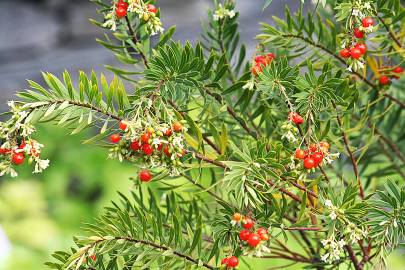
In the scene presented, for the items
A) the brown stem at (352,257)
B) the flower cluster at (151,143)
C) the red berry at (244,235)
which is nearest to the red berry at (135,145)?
the flower cluster at (151,143)

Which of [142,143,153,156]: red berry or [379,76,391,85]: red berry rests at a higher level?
[379,76,391,85]: red berry

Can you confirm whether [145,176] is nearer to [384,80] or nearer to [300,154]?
[300,154]

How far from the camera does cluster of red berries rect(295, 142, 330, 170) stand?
0.53m

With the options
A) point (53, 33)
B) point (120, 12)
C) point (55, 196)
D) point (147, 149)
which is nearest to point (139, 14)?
point (120, 12)

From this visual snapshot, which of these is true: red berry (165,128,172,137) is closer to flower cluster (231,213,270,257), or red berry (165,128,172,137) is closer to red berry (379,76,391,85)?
flower cluster (231,213,270,257)

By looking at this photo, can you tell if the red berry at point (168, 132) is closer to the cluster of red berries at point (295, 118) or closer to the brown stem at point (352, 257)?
the cluster of red berries at point (295, 118)

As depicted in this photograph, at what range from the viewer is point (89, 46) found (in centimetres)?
284

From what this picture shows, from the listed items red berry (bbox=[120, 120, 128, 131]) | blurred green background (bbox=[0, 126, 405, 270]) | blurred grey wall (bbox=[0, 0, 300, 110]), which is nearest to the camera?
red berry (bbox=[120, 120, 128, 131])

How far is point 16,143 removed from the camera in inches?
20.7

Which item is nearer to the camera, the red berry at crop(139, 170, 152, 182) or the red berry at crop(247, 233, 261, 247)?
the red berry at crop(247, 233, 261, 247)

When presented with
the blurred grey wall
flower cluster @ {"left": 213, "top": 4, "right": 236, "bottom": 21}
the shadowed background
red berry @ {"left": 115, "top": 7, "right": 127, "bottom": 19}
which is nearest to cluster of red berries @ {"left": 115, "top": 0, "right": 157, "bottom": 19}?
red berry @ {"left": 115, "top": 7, "right": 127, "bottom": 19}

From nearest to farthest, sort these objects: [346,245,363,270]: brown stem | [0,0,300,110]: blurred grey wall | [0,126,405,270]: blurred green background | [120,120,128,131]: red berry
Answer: [120,120,128,131]: red berry
[346,245,363,270]: brown stem
[0,126,405,270]: blurred green background
[0,0,300,110]: blurred grey wall

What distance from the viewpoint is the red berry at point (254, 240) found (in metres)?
0.51

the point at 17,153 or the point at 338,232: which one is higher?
the point at 17,153
